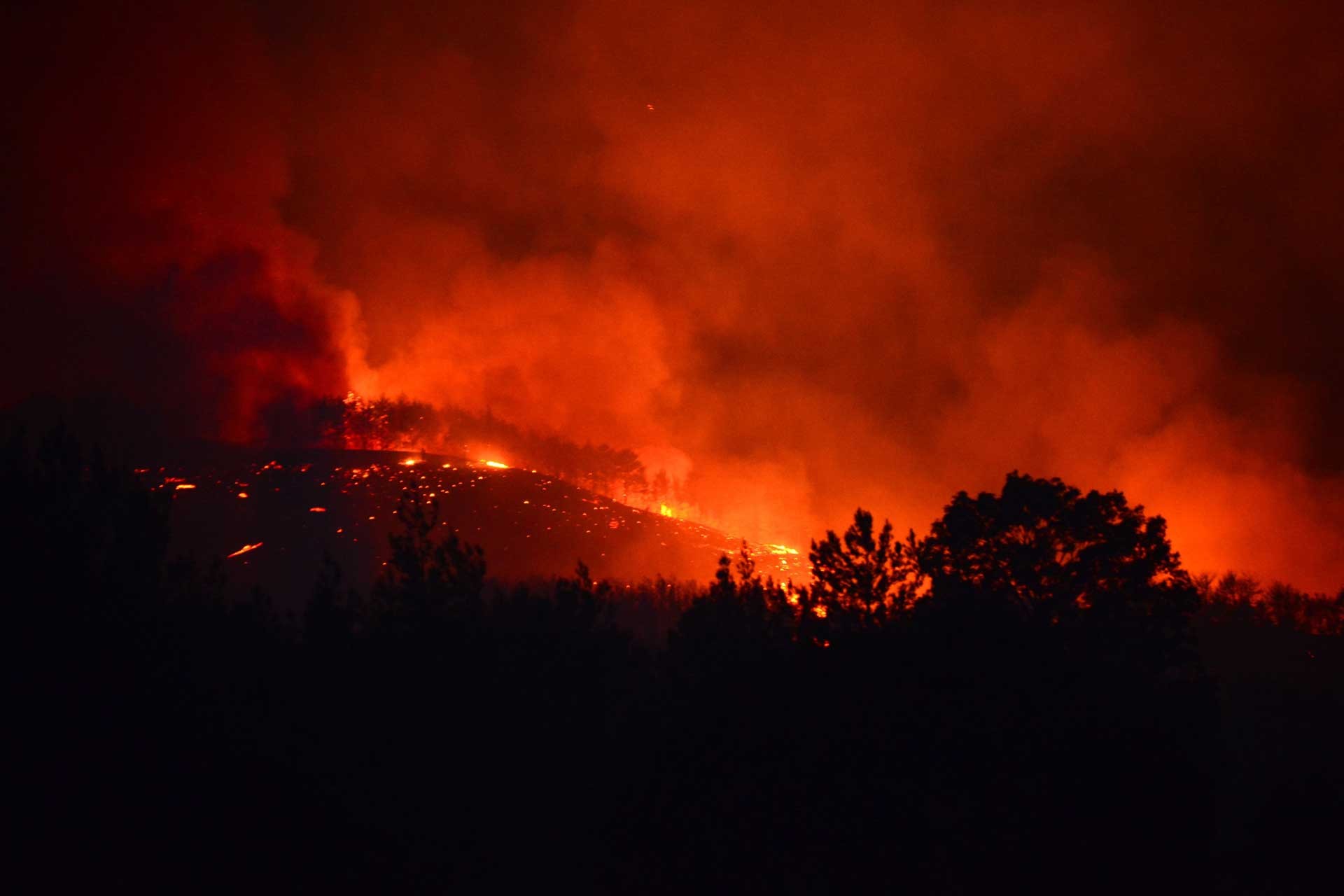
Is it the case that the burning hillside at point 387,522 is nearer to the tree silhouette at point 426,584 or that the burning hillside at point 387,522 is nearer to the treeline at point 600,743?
the tree silhouette at point 426,584

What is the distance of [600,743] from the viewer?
17312mm

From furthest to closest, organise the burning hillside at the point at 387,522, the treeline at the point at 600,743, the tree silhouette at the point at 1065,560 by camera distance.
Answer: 1. the burning hillside at the point at 387,522
2. the tree silhouette at the point at 1065,560
3. the treeline at the point at 600,743

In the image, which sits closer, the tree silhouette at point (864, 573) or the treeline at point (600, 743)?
the treeline at point (600, 743)

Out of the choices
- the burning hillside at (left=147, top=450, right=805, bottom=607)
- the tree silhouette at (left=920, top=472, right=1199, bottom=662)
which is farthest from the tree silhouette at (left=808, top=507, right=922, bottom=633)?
the burning hillside at (left=147, top=450, right=805, bottom=607)

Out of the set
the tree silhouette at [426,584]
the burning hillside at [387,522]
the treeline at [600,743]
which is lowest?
the treeline at [600,743]

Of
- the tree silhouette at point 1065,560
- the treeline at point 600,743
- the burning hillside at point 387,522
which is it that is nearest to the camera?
the treeline at point 600,743

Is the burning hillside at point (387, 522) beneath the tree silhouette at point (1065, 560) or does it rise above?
above

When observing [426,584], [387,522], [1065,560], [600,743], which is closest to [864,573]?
[1065,560]

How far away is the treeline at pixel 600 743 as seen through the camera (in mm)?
12953

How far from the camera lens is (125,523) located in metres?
19.7

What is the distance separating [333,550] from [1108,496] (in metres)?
131

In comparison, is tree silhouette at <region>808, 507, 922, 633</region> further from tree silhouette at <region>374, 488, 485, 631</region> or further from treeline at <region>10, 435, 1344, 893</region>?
tree silhouette at <region>374, 488, 485, 631</region>

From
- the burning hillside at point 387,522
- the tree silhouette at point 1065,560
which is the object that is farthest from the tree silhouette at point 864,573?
the burning hillside at point 387,522

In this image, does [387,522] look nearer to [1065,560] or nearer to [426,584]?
[426,584]
